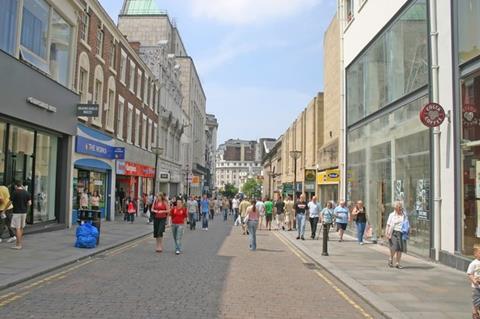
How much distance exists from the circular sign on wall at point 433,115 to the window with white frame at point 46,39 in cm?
1191

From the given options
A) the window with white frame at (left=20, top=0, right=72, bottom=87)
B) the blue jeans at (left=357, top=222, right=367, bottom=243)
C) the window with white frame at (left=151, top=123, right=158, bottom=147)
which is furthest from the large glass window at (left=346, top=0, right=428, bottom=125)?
the window with white frame at (left=151, top=123, right=158, bottom=147)

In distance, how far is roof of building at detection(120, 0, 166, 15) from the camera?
186 feet

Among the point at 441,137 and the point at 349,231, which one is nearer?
the point at 441,137

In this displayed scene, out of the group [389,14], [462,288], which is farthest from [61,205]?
[462,288]

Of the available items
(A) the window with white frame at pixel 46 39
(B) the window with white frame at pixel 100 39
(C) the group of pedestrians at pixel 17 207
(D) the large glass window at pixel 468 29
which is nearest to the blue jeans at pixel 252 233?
(C) the group of pedestrians at pixel 17 207

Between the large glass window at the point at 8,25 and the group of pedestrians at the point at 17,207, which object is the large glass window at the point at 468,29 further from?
the large glass window at the point at 8,25

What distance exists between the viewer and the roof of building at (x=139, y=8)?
186 ft

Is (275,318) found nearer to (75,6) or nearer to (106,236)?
(106,236)

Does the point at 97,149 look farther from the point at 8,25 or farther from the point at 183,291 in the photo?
the point at 183,291

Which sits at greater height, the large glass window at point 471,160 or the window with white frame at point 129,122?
the window with white frame at point 129,122

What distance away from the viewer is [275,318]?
7.07 metres

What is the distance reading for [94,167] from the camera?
2500 centimetres

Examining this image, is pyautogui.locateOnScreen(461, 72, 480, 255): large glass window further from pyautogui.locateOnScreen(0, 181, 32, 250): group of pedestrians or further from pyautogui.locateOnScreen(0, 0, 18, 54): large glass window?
pyautogui.locateOnScreen(0, 0, 18, 54): large glass window

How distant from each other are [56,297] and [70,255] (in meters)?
4.85
